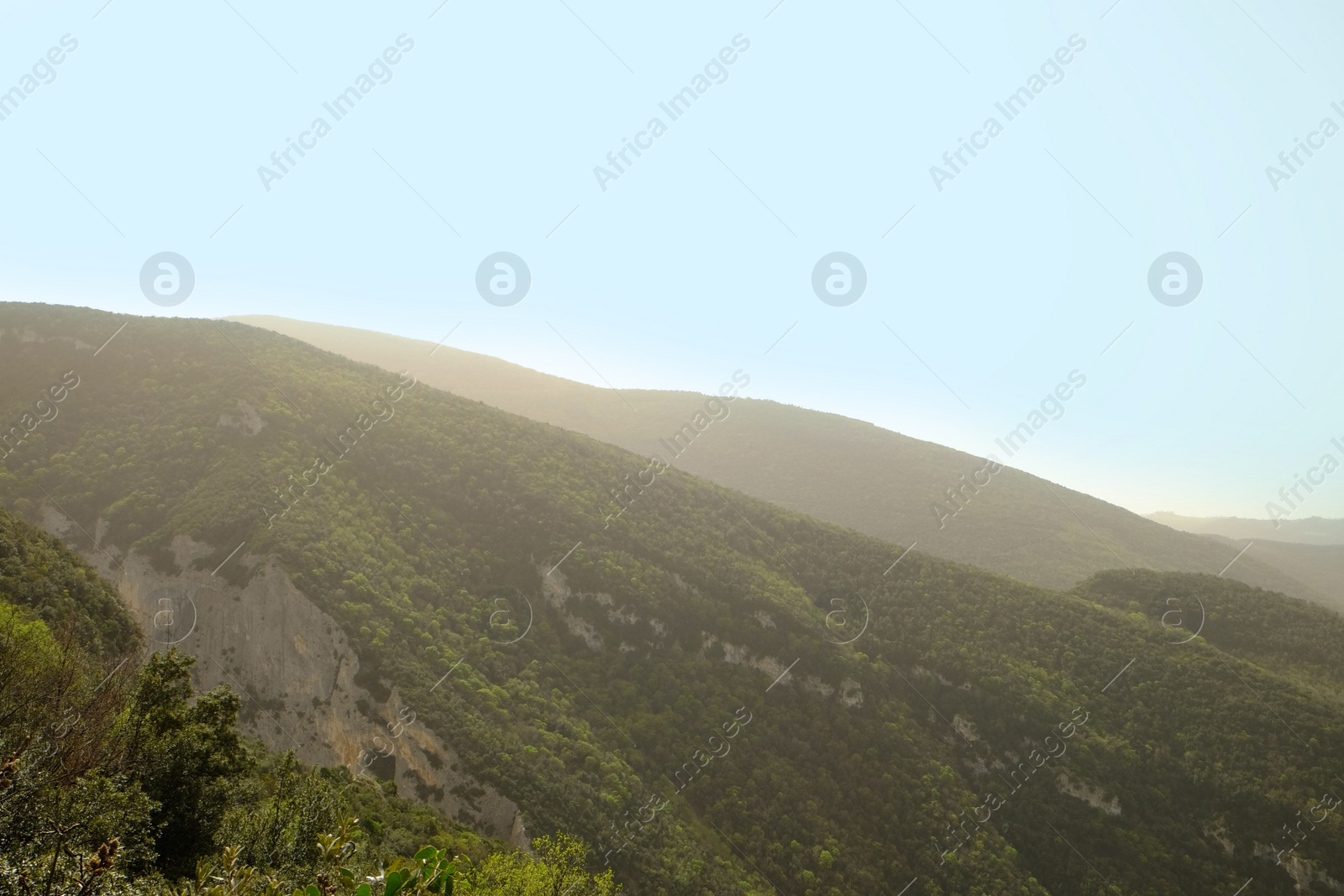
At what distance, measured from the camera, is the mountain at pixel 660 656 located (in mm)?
37406

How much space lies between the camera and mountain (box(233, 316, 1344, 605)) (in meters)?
91.1

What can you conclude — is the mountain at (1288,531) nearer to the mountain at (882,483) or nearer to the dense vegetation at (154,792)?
the mountain at (882,483)

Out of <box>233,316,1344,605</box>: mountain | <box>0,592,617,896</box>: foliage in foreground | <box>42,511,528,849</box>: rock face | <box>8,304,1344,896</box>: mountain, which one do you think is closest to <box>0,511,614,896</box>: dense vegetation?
<box>0,592,617,896</box>: foliage in foreground

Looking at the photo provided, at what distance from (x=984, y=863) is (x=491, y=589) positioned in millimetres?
40096

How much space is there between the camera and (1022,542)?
90625 mm

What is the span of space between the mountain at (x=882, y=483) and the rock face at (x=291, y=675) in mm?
68287

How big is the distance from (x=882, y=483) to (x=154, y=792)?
104801 millimetres

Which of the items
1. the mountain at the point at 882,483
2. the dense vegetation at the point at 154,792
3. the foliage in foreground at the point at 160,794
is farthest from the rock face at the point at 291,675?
the mountain at the point at 882,483

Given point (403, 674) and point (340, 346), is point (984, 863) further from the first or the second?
point (340, 346)

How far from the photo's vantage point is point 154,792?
20438mm

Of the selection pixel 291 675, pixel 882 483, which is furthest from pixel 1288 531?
pixel 291 675

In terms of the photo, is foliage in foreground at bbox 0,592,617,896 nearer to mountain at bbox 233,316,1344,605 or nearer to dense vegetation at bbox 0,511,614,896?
dense vegetation at bbox 0,511,614,896

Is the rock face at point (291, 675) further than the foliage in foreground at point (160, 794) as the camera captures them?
Yes

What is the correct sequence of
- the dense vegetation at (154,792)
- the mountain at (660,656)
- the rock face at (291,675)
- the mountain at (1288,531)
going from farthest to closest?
the mountain at (1288,531) → the mountain at (660,656) → the rock face at (291,675) → the dense vegetation at (154,792)
